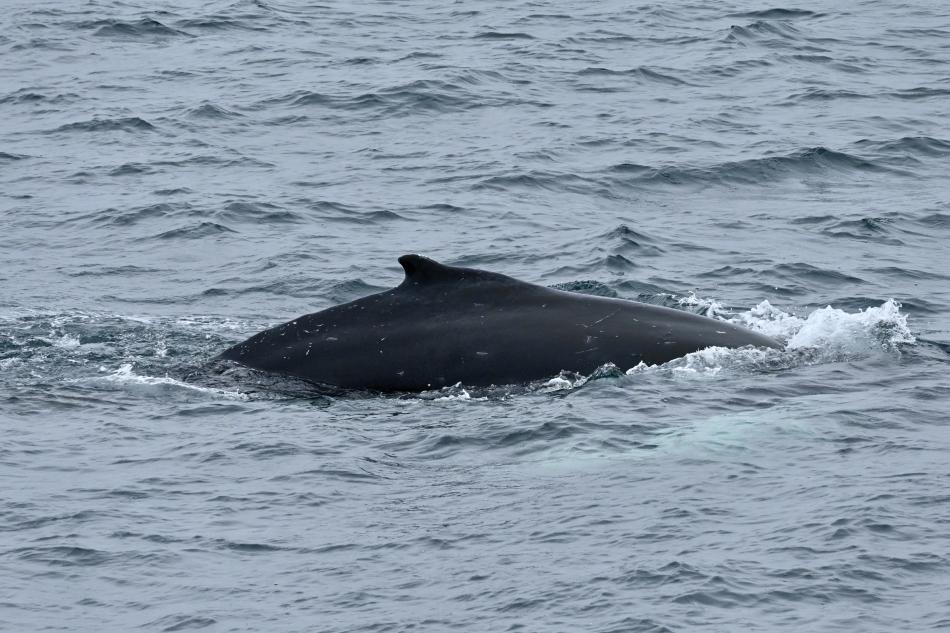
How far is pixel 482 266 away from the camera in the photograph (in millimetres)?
19656

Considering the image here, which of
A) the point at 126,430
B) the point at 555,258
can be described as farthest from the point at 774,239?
the point at 126,430

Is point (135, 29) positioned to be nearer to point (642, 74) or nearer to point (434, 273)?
point (642, 74)

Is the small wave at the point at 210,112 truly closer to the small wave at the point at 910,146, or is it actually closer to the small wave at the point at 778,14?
the small wave at the point at 910,146

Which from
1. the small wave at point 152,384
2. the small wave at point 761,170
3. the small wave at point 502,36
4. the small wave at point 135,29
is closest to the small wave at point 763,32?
the small wave at point 502,36

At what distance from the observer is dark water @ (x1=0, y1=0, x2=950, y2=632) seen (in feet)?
32.7

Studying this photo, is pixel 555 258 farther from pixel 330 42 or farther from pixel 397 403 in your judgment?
pixel 330 42

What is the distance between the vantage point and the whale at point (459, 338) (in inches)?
528

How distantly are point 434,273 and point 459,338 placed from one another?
59 cm

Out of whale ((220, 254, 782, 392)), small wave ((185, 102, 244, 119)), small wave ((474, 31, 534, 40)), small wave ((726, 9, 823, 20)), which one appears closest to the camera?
whale ((220, 254, 782, 392))

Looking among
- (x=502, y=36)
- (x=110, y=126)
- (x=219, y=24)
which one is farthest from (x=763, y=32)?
(x=110, y=126)

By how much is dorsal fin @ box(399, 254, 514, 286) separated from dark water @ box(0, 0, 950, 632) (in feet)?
3.43

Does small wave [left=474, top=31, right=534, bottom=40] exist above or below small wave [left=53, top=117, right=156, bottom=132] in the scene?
above

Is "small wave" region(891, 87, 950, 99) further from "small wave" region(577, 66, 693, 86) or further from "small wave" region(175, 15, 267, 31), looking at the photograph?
"small wave" region(175, 15, 267, 31)

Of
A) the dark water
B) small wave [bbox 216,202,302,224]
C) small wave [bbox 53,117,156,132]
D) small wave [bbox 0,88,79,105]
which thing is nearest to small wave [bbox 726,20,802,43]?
the dark water
